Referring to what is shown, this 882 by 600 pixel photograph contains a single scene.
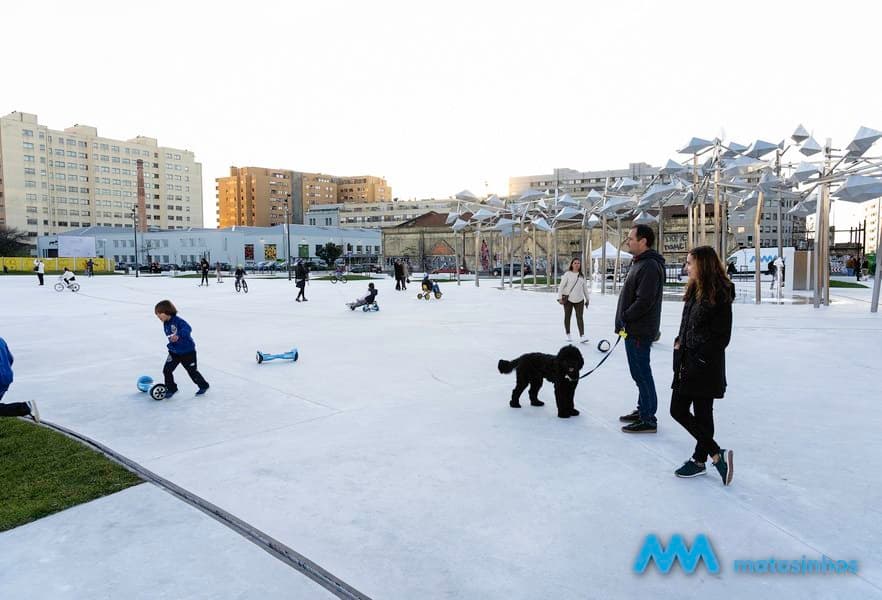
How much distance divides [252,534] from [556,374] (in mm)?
3124

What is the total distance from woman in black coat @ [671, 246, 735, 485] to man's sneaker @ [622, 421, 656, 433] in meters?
0.97

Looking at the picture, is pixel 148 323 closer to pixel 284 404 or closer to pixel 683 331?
pixel 284 404

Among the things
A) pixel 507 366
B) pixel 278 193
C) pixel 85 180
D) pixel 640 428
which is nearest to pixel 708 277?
pixel 640 428

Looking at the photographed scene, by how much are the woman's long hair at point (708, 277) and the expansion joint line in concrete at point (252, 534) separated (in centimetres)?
271

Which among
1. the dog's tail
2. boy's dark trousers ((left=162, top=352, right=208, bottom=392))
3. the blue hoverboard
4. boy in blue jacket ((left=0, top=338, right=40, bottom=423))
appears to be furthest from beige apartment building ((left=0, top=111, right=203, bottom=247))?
the dog's tail

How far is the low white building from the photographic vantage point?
7525cm

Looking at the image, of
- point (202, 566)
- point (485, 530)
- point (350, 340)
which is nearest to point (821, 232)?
point (350, 340)

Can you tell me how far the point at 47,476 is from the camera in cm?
398

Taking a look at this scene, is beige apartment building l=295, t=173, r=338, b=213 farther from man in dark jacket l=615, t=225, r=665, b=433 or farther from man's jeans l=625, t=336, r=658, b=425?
man's jeans l=625, t=336, r=658, b=425

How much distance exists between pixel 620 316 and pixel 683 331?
112 cm

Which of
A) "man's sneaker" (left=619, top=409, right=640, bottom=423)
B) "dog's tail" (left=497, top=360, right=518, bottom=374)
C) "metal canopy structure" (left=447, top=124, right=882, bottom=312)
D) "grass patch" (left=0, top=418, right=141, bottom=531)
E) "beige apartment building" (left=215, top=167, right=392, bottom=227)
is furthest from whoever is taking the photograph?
"beige apartment building" (left=215, top=167, right=392, bottom=227)

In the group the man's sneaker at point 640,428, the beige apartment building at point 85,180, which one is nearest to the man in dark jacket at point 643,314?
the man's sneaker at point 640,428
